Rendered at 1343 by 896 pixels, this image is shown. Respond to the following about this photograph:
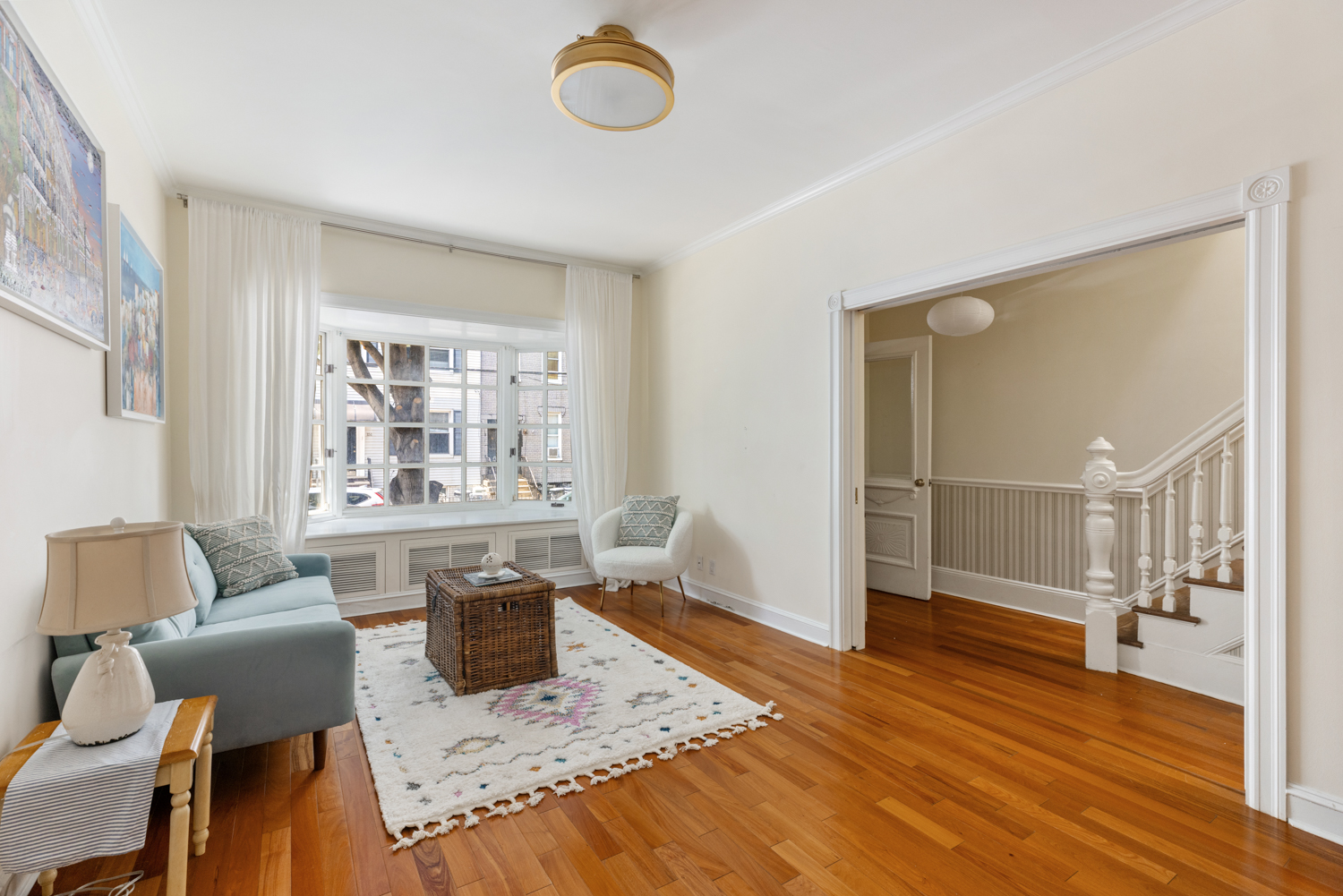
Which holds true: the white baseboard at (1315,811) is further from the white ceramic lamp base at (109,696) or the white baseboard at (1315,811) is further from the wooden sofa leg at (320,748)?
the white ceramic lamp base at (109,696)

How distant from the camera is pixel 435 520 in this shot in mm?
4949

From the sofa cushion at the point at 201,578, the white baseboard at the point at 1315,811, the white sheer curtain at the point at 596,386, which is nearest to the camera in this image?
the white baseboard at the point at 1315,811

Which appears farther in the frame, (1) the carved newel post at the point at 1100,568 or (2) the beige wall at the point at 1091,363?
(2) the beige wall at the point at 1091,363

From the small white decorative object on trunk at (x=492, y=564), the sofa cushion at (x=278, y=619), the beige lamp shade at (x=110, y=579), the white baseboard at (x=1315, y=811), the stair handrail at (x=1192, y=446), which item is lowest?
the white baseboard at (x=1315, y=811)

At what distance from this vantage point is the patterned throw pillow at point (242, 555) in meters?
3.26

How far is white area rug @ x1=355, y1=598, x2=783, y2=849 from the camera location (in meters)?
2.21

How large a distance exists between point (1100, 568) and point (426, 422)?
476cm

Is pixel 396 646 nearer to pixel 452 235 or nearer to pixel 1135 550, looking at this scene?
pixel 452 235

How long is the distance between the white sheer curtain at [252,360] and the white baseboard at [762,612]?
2803 mm

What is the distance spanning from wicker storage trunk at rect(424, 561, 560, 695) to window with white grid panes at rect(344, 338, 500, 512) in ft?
6.58

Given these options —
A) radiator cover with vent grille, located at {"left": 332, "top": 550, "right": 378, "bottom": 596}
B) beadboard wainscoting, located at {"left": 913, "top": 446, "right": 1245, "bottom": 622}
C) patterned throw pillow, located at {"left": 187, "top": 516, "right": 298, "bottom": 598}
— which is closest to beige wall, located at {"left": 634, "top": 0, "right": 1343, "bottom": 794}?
beadboard wainscoting, located at {"left": 913, "top": 446, "right": 1245, "bottom": 622}

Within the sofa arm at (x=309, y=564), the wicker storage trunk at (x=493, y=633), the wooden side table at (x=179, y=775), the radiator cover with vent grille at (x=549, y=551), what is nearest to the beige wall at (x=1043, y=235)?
the radiator cover with vent grille at (x=549, y=551)

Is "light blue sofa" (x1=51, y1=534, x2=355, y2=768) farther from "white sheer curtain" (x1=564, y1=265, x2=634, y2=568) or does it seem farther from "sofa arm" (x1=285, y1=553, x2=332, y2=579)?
"white sheer curtain" (x1=564, y1=265, x2=634, y2=568)

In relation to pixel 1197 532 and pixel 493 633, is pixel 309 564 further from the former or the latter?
pixel 1197 532
